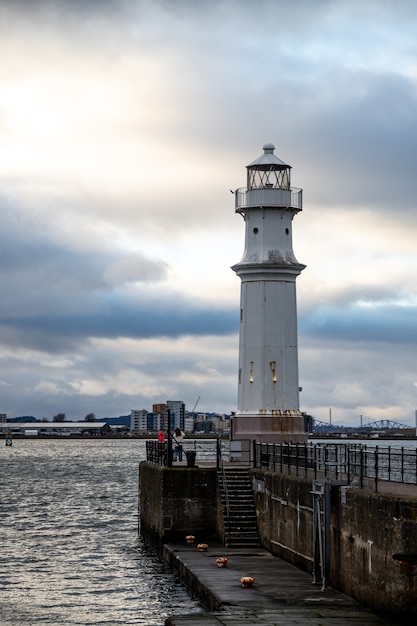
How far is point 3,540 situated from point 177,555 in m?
12.6

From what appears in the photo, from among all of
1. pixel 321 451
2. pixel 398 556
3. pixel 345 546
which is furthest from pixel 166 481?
pixel 398 556

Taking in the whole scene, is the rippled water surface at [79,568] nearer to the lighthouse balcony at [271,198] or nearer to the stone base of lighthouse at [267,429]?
the stone base of lighthouse at [267,429]

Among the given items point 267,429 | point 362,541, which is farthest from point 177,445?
point 362,541

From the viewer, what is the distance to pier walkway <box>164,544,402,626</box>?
66.1ft

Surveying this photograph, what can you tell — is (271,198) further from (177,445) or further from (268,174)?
(177,445)

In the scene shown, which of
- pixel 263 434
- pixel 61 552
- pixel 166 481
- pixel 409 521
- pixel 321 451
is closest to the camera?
pixel 409 521

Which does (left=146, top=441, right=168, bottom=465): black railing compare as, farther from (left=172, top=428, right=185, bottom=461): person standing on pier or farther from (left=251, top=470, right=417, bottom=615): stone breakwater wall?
(left=251, top=470, right=417, bottom=615): stone breakwater wall

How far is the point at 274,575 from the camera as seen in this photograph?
2577cm

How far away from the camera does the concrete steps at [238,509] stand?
31578 mm

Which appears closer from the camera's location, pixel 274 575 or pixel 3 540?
pixel 274 575

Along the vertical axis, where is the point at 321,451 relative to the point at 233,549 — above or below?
above

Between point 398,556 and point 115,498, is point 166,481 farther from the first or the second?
point 115,498

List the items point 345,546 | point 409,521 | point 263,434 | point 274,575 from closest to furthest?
point 409,521 → point 345,546 → point 274,575 → point 263,434

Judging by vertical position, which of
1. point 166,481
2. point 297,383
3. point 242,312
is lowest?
point 166,481
